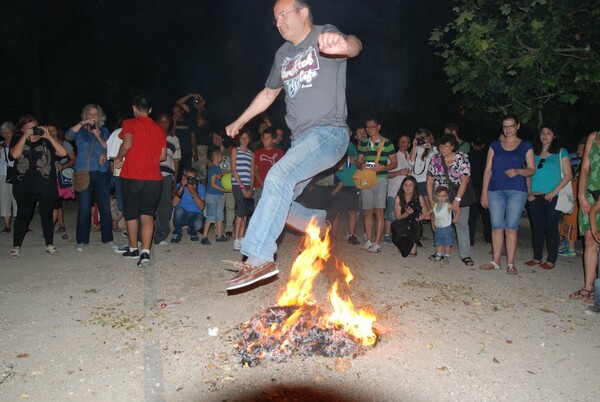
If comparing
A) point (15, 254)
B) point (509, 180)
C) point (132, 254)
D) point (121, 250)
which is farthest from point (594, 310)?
point (15, 254)

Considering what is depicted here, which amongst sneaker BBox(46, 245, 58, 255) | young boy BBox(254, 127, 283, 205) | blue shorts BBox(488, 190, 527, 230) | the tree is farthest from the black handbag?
Result: sneaker BBox(46, 245, 58, 255)

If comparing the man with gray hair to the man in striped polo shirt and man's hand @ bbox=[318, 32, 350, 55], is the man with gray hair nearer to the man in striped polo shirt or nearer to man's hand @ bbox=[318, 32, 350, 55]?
man's hand @ bbox=[318, 32, 350, 55]

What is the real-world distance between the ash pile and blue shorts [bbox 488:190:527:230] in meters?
3.93

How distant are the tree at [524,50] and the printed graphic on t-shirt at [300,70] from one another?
4.72 meters

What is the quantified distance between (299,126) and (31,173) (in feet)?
16.6

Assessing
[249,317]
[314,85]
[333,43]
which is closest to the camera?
[333,43]

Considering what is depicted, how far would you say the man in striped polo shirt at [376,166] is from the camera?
869cm

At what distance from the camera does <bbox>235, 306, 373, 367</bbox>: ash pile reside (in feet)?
13.4

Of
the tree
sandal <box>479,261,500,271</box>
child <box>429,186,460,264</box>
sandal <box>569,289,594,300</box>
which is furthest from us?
child <box>429,186,460,264</box>

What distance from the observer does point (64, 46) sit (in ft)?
75.1

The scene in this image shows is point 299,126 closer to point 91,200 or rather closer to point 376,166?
point 376,166

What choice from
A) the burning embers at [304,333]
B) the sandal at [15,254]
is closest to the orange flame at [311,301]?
the burning embers at [304,333]

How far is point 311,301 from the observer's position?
15.6 feet

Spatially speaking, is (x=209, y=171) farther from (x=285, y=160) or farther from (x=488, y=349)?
(x=488, y=349)
